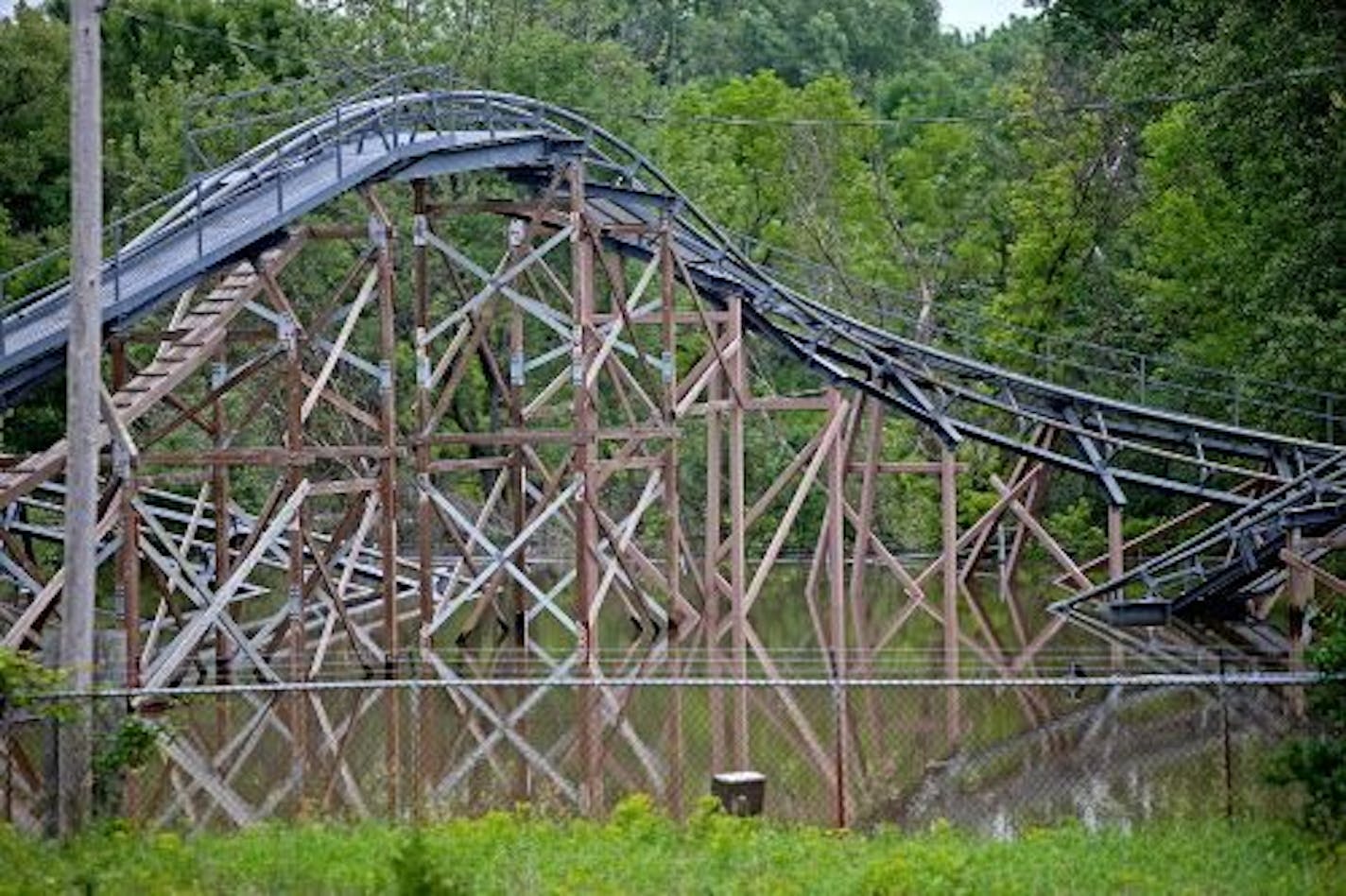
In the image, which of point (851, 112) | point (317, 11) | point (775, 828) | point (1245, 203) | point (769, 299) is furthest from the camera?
point (851, 112)

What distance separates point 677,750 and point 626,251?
41.8 ft

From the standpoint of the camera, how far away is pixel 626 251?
39125 mm

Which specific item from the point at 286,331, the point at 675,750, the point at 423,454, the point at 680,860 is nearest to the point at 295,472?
the point at 286,331

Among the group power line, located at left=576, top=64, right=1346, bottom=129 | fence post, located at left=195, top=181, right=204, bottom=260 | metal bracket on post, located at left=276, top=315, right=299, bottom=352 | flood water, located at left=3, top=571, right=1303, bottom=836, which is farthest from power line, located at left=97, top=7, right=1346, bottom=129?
fence post, located at left=195, top=181, right=204, bottom=260

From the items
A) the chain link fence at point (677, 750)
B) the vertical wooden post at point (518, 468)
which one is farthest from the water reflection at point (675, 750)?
the vertical wooden post at point (518, 468)

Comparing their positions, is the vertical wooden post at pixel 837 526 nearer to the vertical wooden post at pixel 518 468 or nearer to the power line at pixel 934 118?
the vertical wooden post at pixel 518 468

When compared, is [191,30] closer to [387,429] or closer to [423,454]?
[423,454]

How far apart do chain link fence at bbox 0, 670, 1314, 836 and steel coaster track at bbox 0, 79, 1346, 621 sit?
415 centimetres

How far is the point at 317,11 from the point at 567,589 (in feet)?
51.4

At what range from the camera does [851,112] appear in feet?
225

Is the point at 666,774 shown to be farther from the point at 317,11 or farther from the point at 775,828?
the point at 317,11

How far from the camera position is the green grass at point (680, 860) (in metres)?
16.9

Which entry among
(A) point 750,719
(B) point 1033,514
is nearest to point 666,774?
(A) point 750,719

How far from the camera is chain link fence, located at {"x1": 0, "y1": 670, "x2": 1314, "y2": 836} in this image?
19938 millimetres
